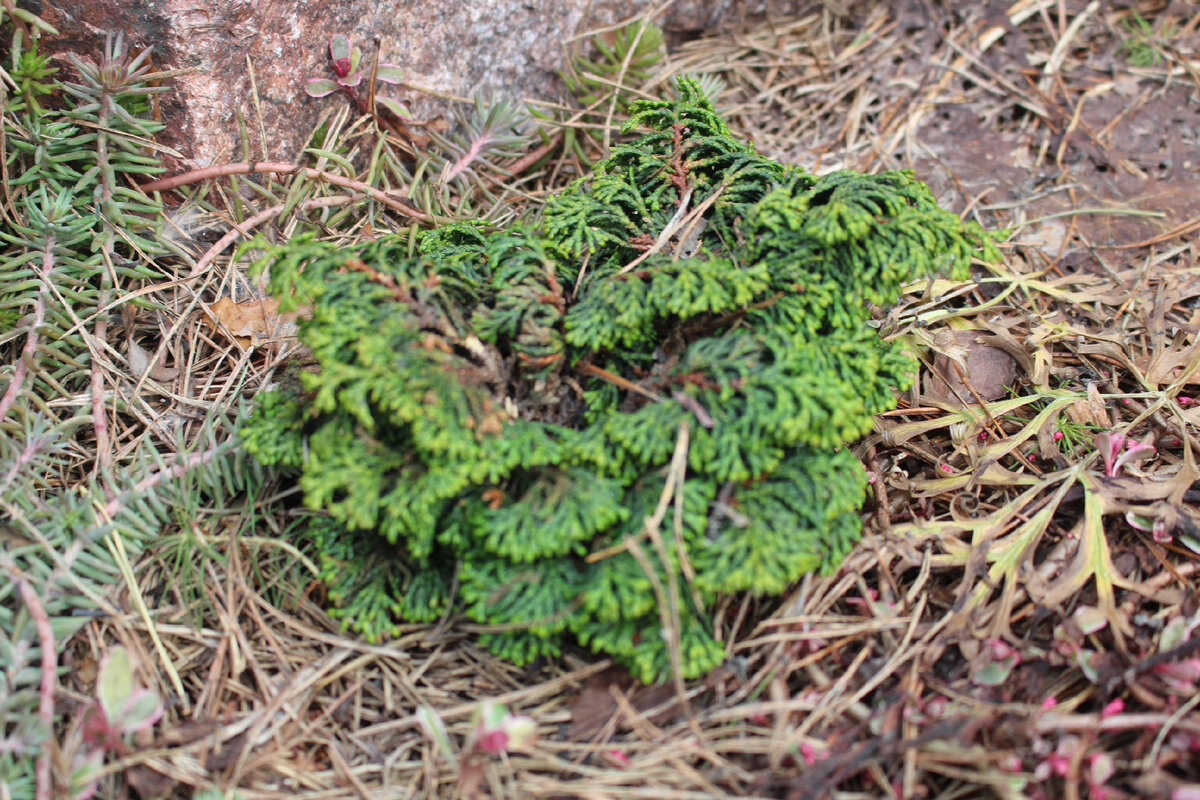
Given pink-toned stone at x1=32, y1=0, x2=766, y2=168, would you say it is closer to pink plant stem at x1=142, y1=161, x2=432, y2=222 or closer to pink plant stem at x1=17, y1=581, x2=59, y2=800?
pink plant stem at x1=142, y1=161, x2=432, y2=222

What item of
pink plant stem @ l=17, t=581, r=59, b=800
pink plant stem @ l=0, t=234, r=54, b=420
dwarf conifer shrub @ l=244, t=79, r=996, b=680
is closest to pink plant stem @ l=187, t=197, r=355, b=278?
pink plant stem @ l=0, t=234, r=54, b=420

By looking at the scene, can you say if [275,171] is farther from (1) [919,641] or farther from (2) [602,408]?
(1) [919,641]

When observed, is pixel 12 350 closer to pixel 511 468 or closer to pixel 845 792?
pixel 511 468

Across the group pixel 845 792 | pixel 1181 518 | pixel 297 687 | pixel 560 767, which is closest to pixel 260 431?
pixel 297 687

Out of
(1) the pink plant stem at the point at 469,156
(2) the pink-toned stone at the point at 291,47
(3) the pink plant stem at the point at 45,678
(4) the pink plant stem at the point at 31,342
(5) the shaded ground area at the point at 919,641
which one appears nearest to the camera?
(3) the pink plant stem at the point at 45,678

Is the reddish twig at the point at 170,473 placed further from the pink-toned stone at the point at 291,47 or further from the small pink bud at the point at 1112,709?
the small pink bud at the point at 1112,709

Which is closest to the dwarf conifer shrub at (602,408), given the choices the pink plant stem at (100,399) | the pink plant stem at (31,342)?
the pink plant stem at (100,399)

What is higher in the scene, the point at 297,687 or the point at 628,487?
the point at 628,487
